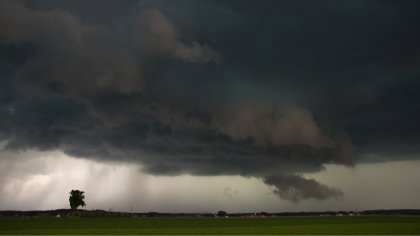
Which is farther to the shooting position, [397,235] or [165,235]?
[165,235]

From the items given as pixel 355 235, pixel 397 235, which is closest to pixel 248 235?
pixel 355 235

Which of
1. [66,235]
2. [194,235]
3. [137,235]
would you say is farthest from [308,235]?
[66,235]

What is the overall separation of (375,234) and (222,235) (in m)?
31.7

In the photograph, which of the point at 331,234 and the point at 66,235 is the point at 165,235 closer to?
the point at 66,235

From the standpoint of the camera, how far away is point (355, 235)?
331ft

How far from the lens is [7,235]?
339ft

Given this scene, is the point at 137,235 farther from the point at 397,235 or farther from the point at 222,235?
the point at 397,235

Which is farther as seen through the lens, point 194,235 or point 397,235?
point 194,235

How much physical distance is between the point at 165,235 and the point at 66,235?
21809 millimetres

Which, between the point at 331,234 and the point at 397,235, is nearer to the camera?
the point at 397,235

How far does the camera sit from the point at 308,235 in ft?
342

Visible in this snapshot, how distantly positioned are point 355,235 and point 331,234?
21.9 ft

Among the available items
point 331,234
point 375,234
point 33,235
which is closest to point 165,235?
point 33,235

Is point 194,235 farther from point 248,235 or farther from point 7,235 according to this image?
point 7,235
